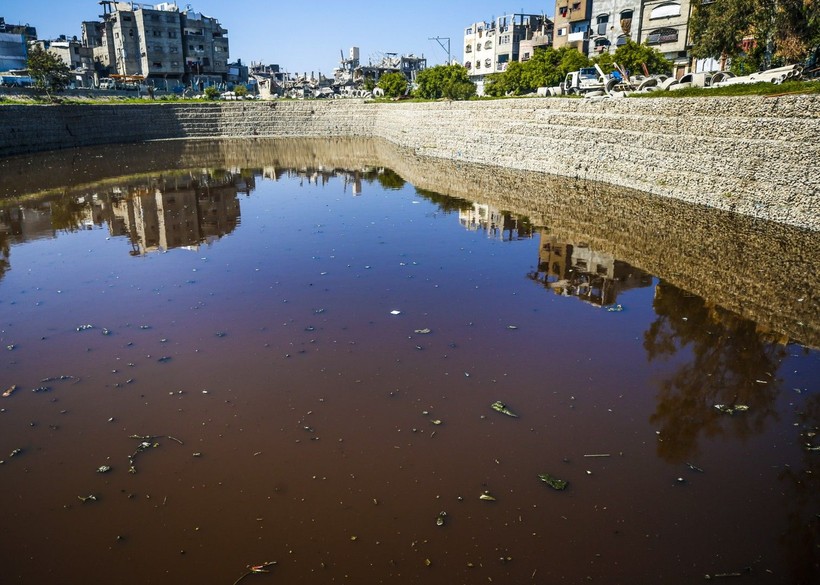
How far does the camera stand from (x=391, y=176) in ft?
91.3

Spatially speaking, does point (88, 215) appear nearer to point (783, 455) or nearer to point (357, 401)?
point (357, 401)

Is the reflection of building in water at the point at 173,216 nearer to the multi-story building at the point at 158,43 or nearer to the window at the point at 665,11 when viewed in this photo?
the window at the point at 665,11

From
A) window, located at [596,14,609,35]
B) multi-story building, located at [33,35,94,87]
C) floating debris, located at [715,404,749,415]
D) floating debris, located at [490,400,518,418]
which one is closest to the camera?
floating debris, located at [490,400,518,418]

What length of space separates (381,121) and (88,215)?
1359 inches

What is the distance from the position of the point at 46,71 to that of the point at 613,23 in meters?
49.3

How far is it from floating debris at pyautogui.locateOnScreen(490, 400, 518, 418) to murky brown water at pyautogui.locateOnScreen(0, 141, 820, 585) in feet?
0.33

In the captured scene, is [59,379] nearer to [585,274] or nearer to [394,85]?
[585,274]

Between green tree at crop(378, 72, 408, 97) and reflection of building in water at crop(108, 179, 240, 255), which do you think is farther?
green tree at crop(378, 72, 408, 97)

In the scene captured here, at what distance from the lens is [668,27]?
50750mm

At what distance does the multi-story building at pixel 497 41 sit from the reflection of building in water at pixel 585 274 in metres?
63.8

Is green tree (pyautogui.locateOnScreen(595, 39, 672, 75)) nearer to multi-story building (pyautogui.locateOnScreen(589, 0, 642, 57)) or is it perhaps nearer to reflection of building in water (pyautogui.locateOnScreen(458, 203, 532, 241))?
multi-story building (pyautogui.locateOnScreen(589, 0, 642, 57))

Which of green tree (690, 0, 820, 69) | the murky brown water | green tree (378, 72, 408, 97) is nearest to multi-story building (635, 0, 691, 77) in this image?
green tree (690, 0, 820, 69)

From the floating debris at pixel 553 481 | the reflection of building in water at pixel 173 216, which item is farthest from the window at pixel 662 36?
the floating debris at pixel 553 481

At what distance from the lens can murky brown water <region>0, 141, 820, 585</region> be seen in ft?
16.8
